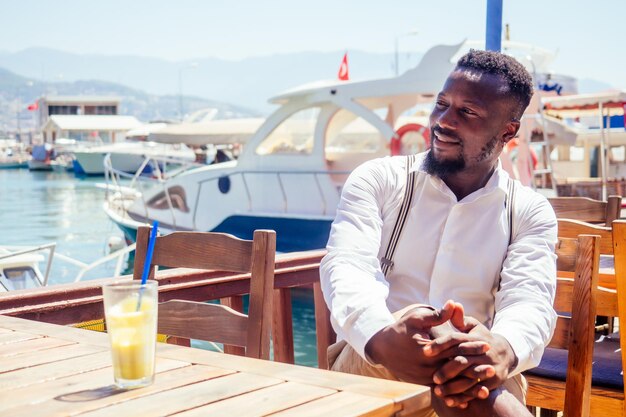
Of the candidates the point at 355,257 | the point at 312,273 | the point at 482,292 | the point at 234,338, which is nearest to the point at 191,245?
the point at 234,338

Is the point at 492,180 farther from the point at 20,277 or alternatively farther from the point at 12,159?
the point at 12,159

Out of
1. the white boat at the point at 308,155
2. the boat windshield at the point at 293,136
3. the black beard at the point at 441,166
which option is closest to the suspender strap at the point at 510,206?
the black beard at the point at 441,166

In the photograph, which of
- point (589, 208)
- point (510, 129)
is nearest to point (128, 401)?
point (510, 129)

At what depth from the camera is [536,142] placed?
1338cm

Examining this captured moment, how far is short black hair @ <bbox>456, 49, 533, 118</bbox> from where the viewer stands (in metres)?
2.21

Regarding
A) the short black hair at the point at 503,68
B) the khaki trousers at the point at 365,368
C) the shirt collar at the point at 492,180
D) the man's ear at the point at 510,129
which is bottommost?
the khaki trousers at the point at 365,368

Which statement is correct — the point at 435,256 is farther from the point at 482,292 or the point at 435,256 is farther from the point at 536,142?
the point at 536,142

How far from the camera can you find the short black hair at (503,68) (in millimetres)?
2205

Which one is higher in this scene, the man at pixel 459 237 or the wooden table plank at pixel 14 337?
the man at pixel 459 237

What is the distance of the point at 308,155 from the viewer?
1312 cm

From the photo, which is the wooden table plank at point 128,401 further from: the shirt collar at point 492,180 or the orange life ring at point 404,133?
the orange life ring at point 404,133

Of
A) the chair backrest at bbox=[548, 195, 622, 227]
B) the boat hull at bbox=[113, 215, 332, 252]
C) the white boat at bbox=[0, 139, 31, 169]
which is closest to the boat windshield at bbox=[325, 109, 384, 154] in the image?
the boat hull at bbox=[113, 215, 332, 252]

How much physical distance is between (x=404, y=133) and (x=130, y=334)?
41.2ft

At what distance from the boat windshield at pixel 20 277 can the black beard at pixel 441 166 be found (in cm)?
628
